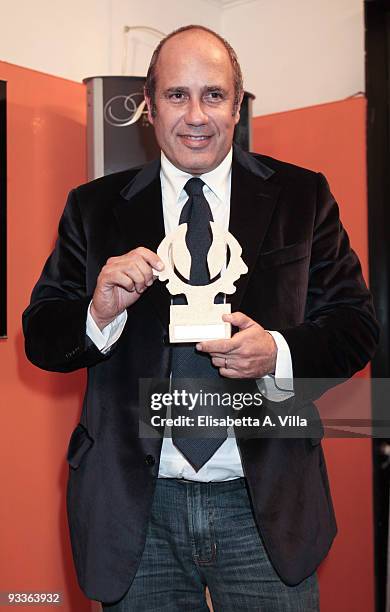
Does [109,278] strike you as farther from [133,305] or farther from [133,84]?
[133,84]

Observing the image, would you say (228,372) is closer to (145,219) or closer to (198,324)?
(198,324)

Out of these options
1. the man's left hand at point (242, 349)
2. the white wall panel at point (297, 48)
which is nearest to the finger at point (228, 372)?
the man's left hand at point (242, 349)

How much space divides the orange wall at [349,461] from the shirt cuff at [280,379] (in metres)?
1.45

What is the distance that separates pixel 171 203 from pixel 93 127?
3.76 ft

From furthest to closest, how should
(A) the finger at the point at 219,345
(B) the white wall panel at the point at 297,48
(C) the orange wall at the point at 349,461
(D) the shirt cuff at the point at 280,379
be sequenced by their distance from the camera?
(B) the white wall panel at the point at 297,48, (C) the orange wall at the point at 349,461, (D) the shirt cuff at the point at 280,379, (A) the finger at the point at 219,345

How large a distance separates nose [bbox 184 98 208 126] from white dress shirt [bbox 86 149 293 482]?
11 centimetres

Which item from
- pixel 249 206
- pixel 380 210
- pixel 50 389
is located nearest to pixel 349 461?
pixel 380 210

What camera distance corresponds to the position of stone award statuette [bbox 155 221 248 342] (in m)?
1.36

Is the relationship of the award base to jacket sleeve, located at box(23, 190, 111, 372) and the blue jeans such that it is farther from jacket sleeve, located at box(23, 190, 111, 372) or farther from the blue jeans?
the blue jeans

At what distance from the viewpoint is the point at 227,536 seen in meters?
1.41

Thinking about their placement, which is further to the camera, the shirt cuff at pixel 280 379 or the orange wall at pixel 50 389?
the orange wall at pixel 50 389

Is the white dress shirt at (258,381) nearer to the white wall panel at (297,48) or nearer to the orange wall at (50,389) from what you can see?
the orange wall at (50,389)

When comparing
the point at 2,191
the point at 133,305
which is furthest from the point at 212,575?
the point at 2,191

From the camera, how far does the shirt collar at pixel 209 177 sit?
5.03 feet
